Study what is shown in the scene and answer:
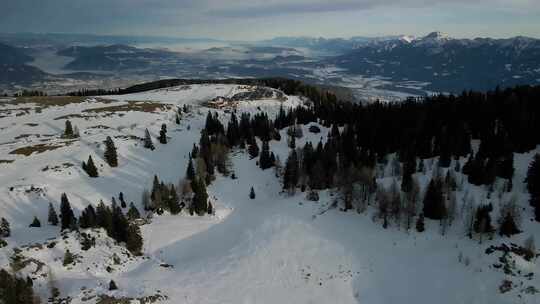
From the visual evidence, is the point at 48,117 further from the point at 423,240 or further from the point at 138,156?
the point at 423,240

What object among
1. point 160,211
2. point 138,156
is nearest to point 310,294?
point 160,211

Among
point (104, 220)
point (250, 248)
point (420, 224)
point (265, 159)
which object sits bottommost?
point (250, 248)

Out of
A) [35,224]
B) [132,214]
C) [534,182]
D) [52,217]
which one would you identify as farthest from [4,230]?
[534,182]

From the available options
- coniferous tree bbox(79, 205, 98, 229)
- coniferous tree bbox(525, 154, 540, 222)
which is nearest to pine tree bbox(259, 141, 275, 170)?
coniferous tree bbox(79, 205, 98, 229)

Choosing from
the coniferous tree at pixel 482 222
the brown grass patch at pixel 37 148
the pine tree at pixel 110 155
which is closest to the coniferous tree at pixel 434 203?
the coniferous tree at pixel 482 222

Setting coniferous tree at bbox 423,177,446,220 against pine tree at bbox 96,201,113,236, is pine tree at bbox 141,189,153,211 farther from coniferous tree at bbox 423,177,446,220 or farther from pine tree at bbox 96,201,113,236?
coniferous tree at bbox 423,177,446,220

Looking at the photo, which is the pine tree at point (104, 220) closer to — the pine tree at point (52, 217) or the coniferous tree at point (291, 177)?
the pine tree at point (52, 217)

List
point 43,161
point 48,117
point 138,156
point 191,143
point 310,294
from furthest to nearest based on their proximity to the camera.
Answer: point 48,117 → point 191,143 → point 138,156 → point 43,161 → point 310,294

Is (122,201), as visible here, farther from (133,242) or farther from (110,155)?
(110,155)
